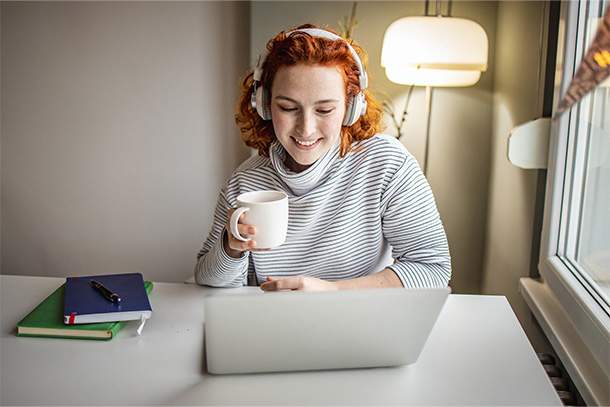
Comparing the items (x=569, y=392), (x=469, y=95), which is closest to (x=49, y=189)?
(x=469, y=95)

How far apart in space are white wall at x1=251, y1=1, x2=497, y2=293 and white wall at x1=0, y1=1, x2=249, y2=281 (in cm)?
36

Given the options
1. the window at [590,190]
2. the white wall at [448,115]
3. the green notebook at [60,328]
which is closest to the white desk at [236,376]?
the green notebook at [60,328]

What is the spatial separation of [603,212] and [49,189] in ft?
7.36

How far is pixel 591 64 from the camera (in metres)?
0.69

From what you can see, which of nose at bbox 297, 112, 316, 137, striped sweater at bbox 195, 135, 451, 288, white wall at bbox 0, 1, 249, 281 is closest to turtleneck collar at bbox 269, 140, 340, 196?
striped sweater at bbox 195, 135, 451, 288

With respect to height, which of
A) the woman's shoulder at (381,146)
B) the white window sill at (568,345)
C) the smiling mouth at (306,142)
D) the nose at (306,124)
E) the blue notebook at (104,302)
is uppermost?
the nose at (306,124)

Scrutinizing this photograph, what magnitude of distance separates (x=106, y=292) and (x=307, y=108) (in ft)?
1.90

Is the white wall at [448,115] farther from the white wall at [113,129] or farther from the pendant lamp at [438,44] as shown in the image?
the pendant lamp at [438,44]

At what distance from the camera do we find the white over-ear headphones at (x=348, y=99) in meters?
1.24

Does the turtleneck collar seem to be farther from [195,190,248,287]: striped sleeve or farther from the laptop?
the laptop

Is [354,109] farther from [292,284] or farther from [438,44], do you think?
[438,44]

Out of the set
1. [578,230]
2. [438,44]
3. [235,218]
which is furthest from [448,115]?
[235,218]

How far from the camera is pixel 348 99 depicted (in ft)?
4.24

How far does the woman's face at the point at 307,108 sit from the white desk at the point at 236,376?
0.47m
